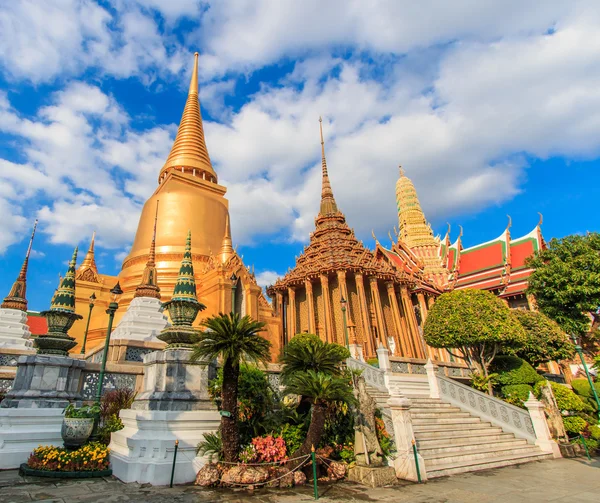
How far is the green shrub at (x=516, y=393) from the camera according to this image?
14060mm

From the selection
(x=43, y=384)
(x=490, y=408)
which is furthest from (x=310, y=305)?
(x=43, y=384)

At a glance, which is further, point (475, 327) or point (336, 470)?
point (475, 327)

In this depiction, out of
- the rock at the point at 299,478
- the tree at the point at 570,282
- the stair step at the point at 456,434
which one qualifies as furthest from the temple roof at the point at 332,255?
the rock at the point at 299,478

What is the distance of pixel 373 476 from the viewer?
6.88 m

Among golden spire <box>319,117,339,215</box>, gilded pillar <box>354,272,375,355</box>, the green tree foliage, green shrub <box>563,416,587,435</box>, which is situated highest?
golden spire <box>319,117,339,215</box>

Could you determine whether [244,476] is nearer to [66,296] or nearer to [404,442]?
[404,442]

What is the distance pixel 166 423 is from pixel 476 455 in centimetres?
776

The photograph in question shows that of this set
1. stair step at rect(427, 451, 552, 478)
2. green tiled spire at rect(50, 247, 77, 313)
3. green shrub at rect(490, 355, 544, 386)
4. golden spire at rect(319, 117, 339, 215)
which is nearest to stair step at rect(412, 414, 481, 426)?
stair step at rect(427, 451, 552, 478)

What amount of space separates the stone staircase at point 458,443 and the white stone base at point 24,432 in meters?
7.97

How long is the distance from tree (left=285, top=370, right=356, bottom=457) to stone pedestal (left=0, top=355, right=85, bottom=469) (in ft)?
16.9

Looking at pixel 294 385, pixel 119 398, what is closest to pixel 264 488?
pixel 294 385

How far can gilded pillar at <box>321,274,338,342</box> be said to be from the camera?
2730 cm

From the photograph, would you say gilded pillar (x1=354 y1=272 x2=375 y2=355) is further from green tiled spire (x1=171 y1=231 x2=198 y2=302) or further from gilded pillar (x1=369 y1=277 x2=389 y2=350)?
green tiled spire (x1=171 y1=231 x2=198 y2=302)

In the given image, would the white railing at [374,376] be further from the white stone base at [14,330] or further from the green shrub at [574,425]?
the white stone base at [14,330]
